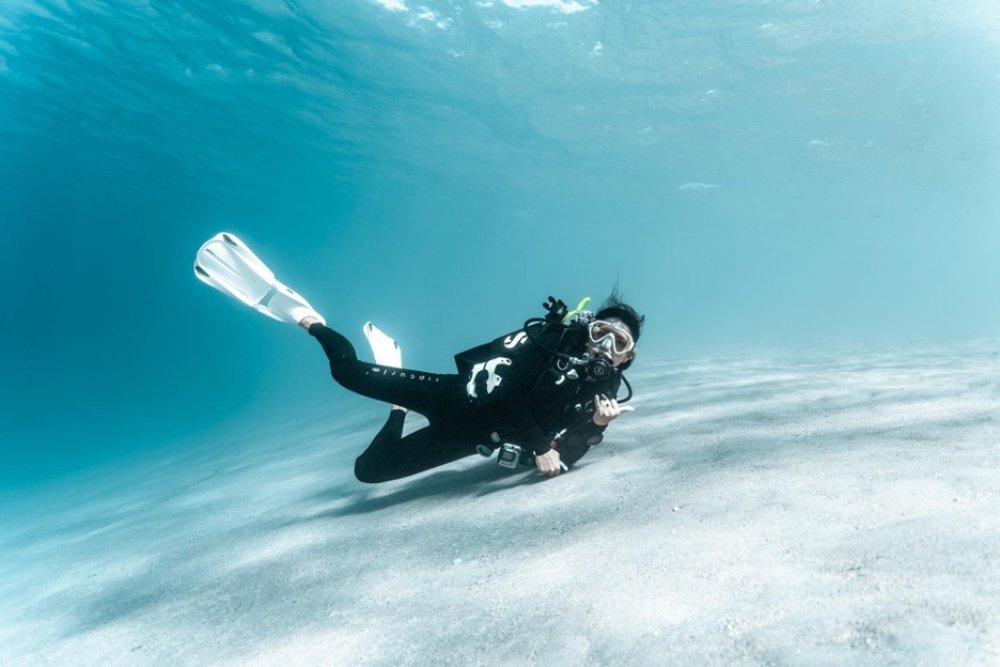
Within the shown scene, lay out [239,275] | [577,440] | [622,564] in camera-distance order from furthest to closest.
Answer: [239,275] → [577,440] → [622,564]

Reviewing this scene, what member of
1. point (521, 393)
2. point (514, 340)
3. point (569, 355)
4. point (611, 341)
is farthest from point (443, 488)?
point (611, 341)

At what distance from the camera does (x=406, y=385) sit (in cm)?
421

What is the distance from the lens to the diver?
143 inches

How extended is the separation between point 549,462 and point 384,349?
268 cm

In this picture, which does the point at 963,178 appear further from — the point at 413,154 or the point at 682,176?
the point at 413,154

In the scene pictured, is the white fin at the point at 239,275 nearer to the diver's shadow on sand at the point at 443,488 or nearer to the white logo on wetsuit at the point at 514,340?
the diver's shadow on sand at the point at 443,488

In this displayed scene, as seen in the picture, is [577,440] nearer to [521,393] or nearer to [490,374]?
[521,393]

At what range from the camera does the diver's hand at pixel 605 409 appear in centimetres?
347

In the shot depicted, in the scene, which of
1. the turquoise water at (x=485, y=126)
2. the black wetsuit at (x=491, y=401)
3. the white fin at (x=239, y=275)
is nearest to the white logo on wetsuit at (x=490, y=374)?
the black wetsuit at (x=491, y=401)

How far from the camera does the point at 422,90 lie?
21609mm

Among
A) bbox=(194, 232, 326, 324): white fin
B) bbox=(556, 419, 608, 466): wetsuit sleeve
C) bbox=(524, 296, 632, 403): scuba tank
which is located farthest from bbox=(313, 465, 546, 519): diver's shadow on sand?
bbox=(194, 232, 326, 324): white fin

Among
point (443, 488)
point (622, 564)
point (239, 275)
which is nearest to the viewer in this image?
point (622, 564)

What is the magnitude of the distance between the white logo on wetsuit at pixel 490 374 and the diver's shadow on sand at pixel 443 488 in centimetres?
73

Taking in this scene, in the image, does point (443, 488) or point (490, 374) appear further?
point (443, 488)
